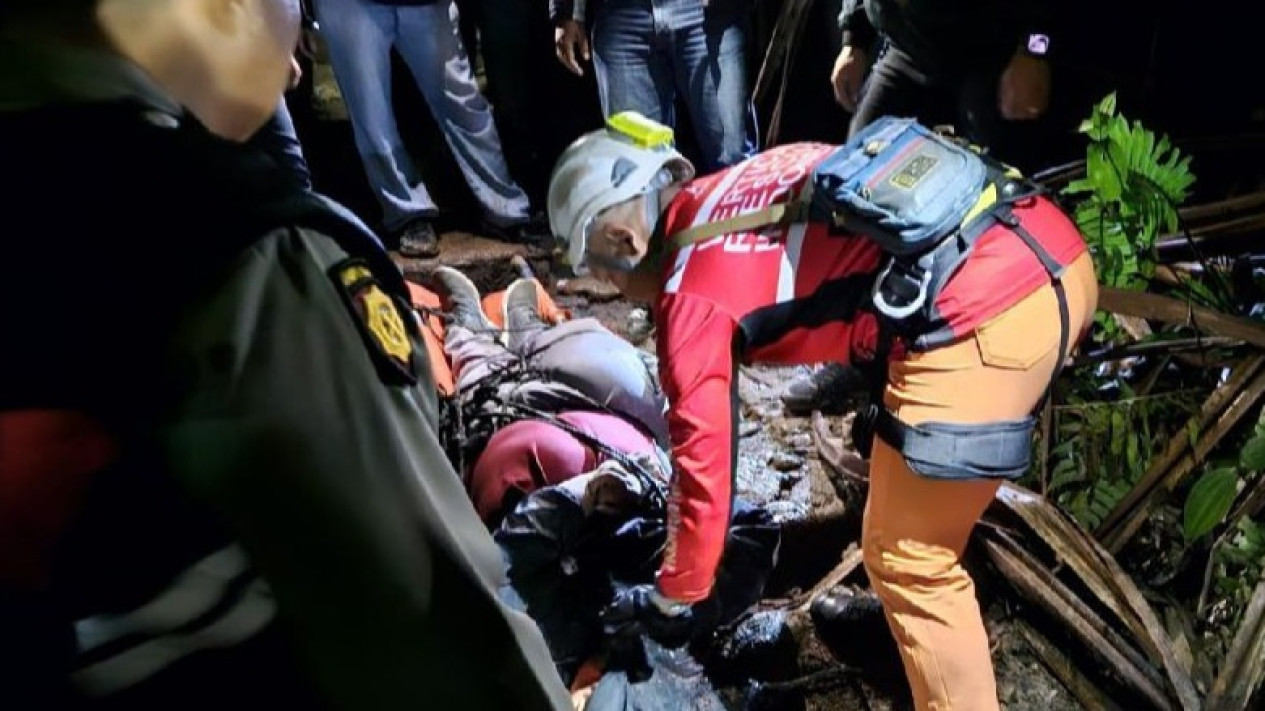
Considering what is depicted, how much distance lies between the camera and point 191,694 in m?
0.81

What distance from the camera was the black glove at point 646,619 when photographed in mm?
2609

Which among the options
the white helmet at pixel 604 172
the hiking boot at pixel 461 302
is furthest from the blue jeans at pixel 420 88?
the white helmet at pixel 604 172

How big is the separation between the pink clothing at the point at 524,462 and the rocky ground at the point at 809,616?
2.33ft

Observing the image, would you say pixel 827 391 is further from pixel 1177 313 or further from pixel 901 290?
pixel 901 290

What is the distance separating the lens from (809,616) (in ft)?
10.3

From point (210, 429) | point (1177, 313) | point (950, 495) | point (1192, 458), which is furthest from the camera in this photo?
point (1177, 313)

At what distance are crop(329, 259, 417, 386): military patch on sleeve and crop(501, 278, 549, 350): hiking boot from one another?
3.53m

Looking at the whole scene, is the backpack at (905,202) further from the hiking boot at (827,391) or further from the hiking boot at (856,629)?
the hiking boot at (827,391)

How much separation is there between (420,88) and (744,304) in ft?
10.4

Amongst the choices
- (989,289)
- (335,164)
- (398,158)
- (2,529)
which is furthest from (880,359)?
(335,164)

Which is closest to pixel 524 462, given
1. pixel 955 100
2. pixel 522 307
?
pixel 522 307

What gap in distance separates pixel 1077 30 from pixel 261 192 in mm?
3909

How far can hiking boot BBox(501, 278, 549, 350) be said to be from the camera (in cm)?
445

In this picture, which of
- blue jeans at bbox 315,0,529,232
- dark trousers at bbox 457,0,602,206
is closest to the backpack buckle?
blue jeans at bbox 315,0,529,232
